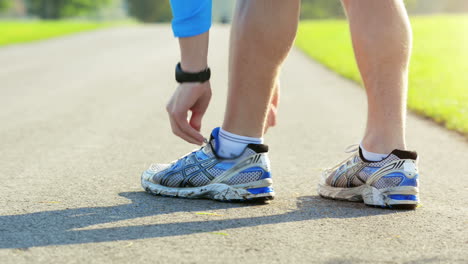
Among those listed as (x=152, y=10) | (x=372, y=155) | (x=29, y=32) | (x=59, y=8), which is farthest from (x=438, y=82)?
(x=152, y=10)

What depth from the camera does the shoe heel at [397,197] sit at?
2.54 meters

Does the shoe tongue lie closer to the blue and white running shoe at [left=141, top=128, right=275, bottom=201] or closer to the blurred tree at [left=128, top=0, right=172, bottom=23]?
the blue and white running shoe at [left=141, top=128, right=275, bottom=201]

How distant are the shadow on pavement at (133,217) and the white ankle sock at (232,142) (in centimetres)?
19

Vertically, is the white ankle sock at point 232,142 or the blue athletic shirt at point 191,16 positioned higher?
the blue athletic shirt at point 191,16

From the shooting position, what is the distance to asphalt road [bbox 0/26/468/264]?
6.54 feet

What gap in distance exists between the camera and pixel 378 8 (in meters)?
2.54

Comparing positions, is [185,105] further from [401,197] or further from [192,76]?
[401,197]

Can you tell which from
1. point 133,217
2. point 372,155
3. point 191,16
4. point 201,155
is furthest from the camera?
point 201,155

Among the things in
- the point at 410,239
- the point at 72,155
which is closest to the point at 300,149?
the point at 72,155

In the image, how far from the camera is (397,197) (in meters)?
2.54

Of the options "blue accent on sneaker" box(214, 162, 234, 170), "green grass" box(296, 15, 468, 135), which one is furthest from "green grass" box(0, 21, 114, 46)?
"blue accent on sneaker" box(214, 162, 234, 170)

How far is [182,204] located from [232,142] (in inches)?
11.3

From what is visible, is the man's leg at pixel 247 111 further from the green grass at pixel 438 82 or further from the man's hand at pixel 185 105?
the green grass at pixel 438 82

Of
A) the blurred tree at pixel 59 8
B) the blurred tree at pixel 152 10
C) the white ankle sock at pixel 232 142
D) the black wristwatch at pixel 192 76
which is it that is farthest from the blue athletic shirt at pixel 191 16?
the blurred tree at pixel 152 10
